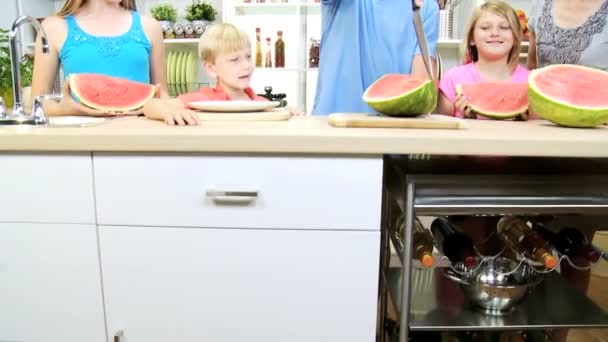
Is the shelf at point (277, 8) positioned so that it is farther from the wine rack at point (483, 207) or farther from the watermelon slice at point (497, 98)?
the wine rack at point (483, 207)

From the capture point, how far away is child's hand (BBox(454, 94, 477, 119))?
1416mm

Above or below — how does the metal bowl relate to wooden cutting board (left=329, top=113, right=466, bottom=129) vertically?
below

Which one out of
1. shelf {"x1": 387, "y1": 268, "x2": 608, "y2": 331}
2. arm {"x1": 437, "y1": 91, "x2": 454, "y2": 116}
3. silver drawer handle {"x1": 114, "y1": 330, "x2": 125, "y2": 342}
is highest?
arm {"x1": 437, "y1": 91, "x2": 454, "y2": 116}

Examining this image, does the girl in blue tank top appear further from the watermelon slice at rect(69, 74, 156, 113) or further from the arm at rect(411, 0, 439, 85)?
the arm at rect(411, 0, 439, 85)

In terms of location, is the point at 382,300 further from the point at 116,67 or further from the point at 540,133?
the point at 116,67

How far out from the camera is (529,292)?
50.6 inches

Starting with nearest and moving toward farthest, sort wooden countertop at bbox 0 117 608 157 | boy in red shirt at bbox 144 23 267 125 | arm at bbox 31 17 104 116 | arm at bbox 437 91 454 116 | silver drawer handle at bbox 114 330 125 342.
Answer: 1. wooden countertop at bbox 0 117 608 157
2. silver drawer handle at bbox 114 330 125 342
3. boy in red shirt at bbox 144 23 267 125
4. arm at bbox 437 91 454 116
5. arm at bbox 31 17 104 116

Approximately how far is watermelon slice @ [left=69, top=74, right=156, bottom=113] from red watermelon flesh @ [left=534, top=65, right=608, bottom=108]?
41.0 inches

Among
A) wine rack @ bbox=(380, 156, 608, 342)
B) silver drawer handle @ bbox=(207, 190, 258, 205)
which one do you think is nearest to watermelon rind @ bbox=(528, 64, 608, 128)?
wine rack @ bbox=(380, 156, 608, 342)

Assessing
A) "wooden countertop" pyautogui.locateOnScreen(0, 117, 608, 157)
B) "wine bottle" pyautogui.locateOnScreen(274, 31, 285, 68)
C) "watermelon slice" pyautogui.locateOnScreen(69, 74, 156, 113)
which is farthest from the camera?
"wine bottle" pyautogui.locateOnScreen(274, 31, 285, 68)

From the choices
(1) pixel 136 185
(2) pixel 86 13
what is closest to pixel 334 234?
(1) pixel 136 185

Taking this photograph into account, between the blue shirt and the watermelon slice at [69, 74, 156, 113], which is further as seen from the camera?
the blue shirt

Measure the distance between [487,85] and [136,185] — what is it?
1052mm

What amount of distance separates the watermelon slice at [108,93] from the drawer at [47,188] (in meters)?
0.41
